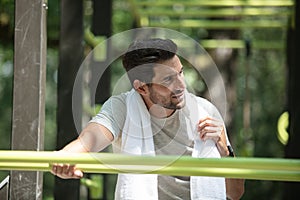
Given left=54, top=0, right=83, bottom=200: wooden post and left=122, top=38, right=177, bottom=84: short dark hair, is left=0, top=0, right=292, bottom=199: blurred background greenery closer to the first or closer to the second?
left=54, top=0, right=83, bottom=200: wooden post

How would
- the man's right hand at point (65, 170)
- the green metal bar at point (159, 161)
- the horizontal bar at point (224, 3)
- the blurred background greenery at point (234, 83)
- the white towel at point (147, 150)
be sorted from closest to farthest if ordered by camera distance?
the green metal bar at point (159, 161), the man's right hand at point (65, 170), the white towel at point (147, 150), the horizontal bar at point (224, 3), the blurred background greenery at point (234, 83)

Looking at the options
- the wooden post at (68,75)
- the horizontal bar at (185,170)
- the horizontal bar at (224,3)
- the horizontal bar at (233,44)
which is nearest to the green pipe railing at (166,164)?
the horizontal bar at (185,170)

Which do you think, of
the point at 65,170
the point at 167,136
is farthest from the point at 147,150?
the point at 65,170

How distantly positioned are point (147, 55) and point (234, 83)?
4.53 meters

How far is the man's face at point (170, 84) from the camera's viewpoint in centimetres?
222

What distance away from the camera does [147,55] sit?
2.28 meters

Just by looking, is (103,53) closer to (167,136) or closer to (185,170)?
(167,136)

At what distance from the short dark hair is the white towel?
10 centimetres

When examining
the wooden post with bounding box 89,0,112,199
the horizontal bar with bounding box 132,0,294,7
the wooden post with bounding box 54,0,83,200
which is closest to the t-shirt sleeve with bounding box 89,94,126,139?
the wooden post with bounding box 54,0,83,200

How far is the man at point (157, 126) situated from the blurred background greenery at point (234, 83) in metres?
2.86

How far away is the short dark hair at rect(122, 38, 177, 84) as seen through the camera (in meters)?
2.26

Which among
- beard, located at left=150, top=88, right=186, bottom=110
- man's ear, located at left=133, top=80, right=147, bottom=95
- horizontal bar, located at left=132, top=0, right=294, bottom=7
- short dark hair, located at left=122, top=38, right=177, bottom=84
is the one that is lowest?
beard, located at left=150, top=88, right=186, bottom=110

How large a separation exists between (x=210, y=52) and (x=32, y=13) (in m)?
4.43

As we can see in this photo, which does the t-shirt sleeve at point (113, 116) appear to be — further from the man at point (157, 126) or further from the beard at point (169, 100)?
the beard at point (169, 100)
